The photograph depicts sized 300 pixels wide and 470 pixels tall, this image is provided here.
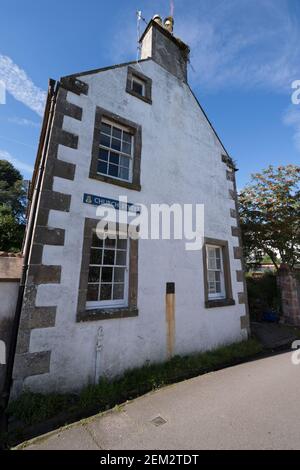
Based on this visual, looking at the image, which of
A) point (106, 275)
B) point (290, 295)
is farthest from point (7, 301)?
point (290, 295)

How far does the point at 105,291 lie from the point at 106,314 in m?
0.63

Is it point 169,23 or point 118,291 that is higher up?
point 169,23

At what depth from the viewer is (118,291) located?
19.4 ft

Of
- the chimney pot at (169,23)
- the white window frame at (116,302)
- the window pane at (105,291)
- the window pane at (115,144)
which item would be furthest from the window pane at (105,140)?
the chimney pot at (169,23)

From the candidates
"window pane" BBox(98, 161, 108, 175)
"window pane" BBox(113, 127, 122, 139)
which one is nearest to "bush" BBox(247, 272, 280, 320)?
"window pane" BBox(98, 161, 108, 175)

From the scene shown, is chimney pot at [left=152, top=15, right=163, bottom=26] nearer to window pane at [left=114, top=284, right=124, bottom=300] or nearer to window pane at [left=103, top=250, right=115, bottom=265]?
window pane at [left=103, top=250, right=115, bottom=265]

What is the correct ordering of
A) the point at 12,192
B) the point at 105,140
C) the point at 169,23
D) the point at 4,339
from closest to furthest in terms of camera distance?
the point at 4,339
the point at 105,140
the point at 169,23
the point at 12,192

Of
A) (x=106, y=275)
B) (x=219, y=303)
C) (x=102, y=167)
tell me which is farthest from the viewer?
(x=219, y=303)

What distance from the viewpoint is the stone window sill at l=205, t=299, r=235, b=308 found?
7250mm

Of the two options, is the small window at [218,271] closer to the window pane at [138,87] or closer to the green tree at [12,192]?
the window pane at [138,87]

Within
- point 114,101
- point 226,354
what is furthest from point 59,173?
point 226,354

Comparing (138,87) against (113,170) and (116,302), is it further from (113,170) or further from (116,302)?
(116,302)

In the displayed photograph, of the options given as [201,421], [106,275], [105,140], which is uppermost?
[105,140]
